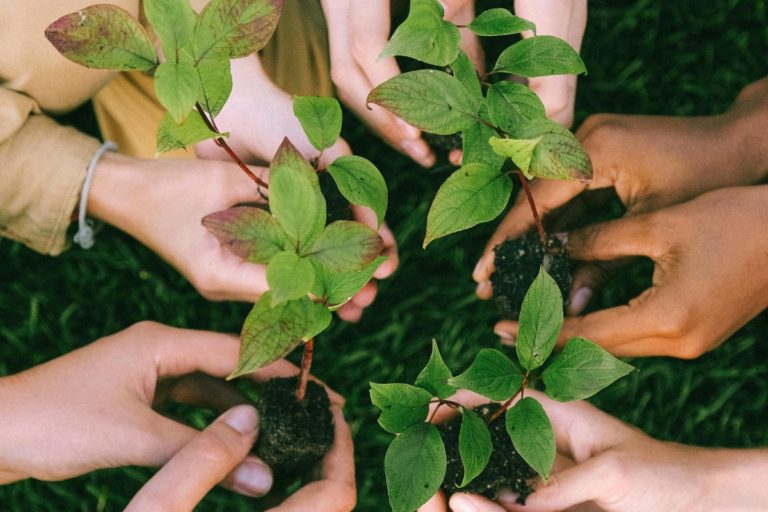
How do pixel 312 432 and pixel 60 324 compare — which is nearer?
pixel 312 432

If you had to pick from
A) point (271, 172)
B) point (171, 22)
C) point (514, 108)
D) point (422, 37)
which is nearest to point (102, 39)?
point (171, 22)

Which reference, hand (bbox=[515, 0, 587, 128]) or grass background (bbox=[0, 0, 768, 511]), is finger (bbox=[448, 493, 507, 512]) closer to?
grass background (bbox=[0, 0, 768, 511])

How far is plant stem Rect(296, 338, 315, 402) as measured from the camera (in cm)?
82

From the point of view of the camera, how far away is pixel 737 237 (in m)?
1.09

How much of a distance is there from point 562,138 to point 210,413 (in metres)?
0.89

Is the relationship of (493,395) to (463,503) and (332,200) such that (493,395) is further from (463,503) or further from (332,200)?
(332,200)

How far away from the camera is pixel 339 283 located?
2.39 ft

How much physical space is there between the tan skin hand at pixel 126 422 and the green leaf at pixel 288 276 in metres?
0.45

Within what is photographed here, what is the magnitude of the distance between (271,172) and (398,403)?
0.27 meters

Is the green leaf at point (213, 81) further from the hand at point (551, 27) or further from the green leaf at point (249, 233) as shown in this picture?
the hand at point (551, 27)

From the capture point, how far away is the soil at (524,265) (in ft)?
3.59

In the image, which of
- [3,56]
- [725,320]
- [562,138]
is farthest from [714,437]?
[3,56]

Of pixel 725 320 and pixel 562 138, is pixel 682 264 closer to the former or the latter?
pixel 725 320

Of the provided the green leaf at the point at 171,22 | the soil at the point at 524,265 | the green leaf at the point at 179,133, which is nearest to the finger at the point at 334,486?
the soil at the point at 524,265
